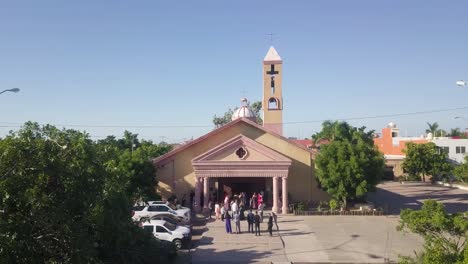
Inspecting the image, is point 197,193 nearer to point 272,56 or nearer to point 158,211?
point 158,211

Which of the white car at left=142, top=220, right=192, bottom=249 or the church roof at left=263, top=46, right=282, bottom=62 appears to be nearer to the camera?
the white car at left=142, top=220, right=192, bottom=249

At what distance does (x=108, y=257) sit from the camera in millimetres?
13023

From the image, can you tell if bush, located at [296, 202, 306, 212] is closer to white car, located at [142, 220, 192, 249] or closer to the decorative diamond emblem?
the decorative diamond emblem

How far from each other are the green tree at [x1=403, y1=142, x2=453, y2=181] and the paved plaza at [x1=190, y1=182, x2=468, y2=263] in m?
25.5

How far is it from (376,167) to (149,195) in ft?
49.2

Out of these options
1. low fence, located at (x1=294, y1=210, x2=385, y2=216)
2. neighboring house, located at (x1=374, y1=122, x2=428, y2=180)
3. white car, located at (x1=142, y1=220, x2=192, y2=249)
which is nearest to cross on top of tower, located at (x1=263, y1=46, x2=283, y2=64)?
low fence, located at (x1=294, y1=210, x2=385, y2=216)

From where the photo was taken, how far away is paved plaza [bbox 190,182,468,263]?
18.2 meters

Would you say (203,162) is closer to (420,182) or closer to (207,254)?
(207,254)

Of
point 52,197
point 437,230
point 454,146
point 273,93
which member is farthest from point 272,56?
point 454,146

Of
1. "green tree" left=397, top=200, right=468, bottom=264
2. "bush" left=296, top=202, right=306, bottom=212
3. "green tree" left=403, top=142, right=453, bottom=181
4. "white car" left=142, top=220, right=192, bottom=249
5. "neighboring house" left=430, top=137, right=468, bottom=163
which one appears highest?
"neighboring house" left=430, top=137, right=468, bottom=163

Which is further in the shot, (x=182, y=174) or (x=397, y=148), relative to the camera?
(x=397, y=148)

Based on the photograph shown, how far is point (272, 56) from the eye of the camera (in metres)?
35.8

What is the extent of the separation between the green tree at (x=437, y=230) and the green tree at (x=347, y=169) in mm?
15306

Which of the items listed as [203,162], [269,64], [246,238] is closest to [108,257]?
[246,238]
